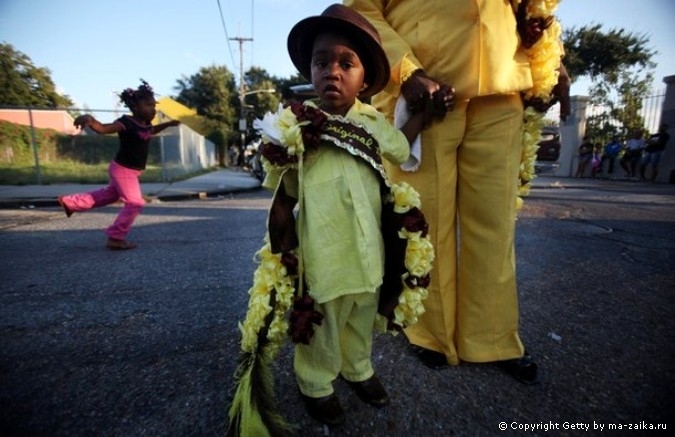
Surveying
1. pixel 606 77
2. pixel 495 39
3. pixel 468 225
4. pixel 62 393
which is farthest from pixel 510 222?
pixel 606 77

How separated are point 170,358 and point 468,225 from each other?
5.06 ft

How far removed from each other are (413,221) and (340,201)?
0.99 feet

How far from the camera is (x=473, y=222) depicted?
1686mm

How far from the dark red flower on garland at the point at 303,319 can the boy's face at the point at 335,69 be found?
760mm

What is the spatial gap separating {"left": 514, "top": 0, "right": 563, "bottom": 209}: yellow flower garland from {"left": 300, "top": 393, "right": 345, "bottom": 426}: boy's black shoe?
1218mm

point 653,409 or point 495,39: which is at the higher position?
point 495,39

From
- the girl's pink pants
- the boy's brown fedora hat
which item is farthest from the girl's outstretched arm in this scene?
the boy's brown fedora hat

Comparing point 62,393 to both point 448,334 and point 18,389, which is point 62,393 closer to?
point 18,389

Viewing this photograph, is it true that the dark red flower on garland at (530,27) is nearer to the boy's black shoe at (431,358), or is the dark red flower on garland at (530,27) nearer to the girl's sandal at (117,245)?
the boy's black shoe at (431,358)

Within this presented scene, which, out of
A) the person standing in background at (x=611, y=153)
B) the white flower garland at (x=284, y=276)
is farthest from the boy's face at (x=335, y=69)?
the person standing in background at (x=611, y=153)

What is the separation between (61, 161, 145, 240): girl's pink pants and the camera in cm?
371

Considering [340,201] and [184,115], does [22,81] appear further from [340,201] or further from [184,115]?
[340,201]

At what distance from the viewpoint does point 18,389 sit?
4.81 feet

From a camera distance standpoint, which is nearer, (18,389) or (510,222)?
(18,389)
